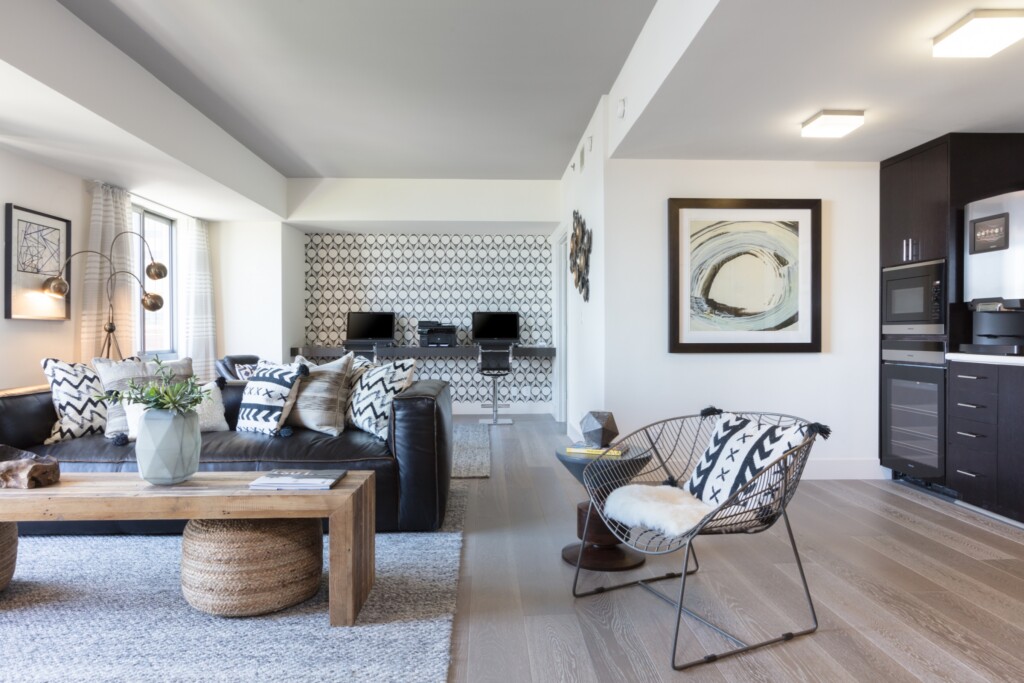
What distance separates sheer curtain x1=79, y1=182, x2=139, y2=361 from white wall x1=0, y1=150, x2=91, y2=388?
0.21ft

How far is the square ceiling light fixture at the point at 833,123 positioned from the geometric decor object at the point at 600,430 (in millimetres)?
2134

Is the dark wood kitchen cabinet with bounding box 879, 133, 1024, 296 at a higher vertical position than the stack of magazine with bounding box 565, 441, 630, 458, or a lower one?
higher

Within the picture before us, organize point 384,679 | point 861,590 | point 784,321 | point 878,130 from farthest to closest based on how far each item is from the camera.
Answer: point 784,321 < point 878,130 < point 861,590 < point 384,679

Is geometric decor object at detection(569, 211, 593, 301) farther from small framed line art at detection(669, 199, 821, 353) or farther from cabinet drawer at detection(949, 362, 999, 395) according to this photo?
cabinet drawer at detection(949, 362, 999, 395)

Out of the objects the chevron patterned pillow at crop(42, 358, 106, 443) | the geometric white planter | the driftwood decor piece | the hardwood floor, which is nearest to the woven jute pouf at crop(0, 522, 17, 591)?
the driftwood decor piece

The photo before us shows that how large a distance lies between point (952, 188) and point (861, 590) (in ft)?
8.63

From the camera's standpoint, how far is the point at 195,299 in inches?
255

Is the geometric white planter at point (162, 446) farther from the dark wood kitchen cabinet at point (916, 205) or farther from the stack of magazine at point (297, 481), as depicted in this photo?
the dark wood kitchen cabinet at point (916, 205)

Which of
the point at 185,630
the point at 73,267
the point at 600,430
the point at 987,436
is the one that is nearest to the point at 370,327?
the point at 73,267

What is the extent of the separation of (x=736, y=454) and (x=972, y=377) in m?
2.18

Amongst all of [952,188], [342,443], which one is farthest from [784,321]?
[342,443]

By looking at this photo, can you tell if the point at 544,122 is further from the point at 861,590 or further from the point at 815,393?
the point at 861,590

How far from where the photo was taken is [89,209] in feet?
16.3

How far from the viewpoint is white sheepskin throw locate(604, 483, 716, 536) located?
6.54 feet
